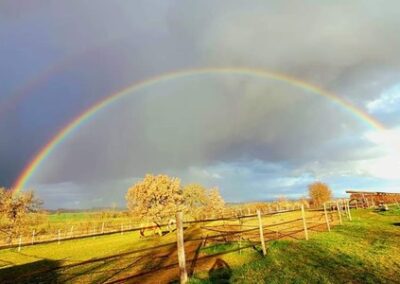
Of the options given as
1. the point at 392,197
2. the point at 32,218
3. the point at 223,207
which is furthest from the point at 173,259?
the point at 392,197

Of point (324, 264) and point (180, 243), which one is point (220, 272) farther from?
point (324, 264)

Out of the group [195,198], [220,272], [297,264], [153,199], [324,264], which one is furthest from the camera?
[195,198]

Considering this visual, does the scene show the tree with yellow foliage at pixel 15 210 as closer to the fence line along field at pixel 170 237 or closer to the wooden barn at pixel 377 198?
the fence line along field at pixel 170 237

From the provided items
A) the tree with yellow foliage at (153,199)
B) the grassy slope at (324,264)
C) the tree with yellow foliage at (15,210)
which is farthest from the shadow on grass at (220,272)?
the tree with yellow foliage at (15,210)

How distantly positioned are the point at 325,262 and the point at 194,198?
48.4m

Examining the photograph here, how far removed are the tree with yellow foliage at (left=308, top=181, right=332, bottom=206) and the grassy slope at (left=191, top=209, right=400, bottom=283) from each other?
312 feet

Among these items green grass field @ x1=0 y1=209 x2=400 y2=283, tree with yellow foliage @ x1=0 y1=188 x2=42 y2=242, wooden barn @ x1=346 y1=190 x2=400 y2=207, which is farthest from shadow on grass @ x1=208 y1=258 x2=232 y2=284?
wooden barn @ x1=346 y1=190 x2=400 y2=207

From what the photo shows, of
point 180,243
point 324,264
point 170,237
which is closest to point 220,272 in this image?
point 180,243

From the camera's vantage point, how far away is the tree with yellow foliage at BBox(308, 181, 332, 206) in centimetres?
10525

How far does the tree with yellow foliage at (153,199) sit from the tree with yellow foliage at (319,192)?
7487 centimetres

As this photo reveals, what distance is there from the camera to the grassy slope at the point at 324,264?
31.6 ft

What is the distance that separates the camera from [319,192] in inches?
4203

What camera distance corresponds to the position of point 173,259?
16203mm

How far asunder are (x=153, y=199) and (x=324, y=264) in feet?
113
